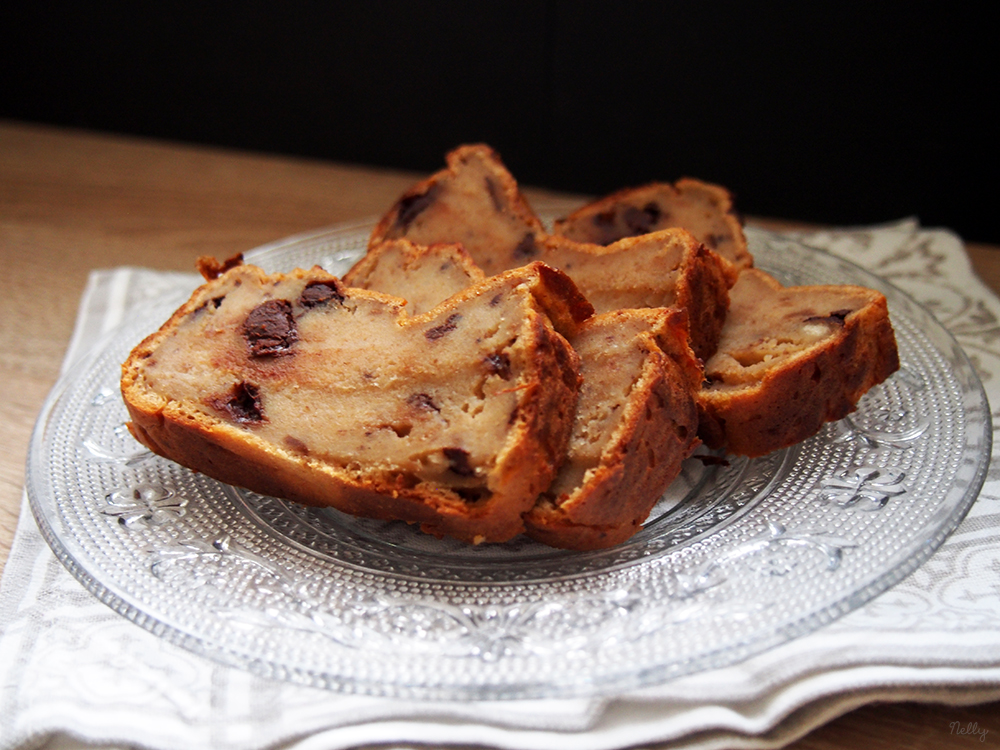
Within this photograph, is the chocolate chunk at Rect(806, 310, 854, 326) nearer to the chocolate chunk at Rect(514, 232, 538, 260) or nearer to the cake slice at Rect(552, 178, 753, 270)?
the cake slice at Rect(552, 178, 753, 270)

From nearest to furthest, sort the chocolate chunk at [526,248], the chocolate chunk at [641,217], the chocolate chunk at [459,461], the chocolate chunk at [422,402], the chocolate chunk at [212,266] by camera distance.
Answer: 1. the chocolate chunk at [459,461]
2. the chocolate chunk at [422,402]
3. the chocolate chunk at [212,266]
4. the chocolate chunk at [526,248]
5. the chocolate chunk at [641,217]

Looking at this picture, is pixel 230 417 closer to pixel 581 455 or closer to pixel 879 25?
pixel 581 455

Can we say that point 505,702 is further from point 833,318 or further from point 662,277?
point 833,318

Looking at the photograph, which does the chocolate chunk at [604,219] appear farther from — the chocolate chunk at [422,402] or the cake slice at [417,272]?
the chocolate chunk at [422,402]

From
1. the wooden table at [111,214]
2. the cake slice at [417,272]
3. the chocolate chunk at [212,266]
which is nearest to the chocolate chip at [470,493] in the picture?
the cake slice at [417,272]

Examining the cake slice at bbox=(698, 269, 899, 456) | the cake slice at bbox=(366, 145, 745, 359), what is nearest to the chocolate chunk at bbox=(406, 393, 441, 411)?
the cake slice at bbox=(366, 145, 745, 359)

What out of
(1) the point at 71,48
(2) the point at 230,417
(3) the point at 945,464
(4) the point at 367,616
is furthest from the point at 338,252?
(1) the point at 71,48

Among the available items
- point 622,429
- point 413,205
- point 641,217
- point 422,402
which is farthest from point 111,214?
point 622,429
